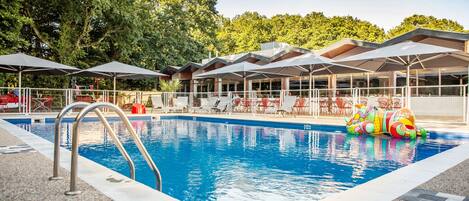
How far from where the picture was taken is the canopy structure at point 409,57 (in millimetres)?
9285

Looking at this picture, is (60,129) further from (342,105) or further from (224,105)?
(224,105)

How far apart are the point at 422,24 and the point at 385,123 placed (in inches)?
1396

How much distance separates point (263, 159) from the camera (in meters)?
5.98

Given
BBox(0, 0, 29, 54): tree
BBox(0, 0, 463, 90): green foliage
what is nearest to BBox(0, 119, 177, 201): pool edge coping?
BBox(0, 0, 29, 54): tree

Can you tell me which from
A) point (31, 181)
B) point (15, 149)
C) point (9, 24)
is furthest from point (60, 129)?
point (9, 24)

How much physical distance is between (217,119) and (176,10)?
15724 mm

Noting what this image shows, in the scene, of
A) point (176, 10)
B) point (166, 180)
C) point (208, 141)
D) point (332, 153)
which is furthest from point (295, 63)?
point (176, 10)

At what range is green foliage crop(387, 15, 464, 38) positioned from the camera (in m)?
36.2

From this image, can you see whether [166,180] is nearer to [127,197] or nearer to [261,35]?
[127,197]

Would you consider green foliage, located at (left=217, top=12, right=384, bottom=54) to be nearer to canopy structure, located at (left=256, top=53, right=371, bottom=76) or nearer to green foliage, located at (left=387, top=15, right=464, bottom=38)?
green foliage, located at (left=387, top=15, right=464, bottom=38)

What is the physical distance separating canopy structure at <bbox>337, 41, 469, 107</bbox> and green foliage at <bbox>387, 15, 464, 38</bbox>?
27066 millimetres

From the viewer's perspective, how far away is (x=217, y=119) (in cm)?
1332

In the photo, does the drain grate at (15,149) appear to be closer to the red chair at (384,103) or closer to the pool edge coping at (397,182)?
the pool edge coping at (397,182)

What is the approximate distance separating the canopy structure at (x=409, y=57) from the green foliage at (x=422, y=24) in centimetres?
2707
